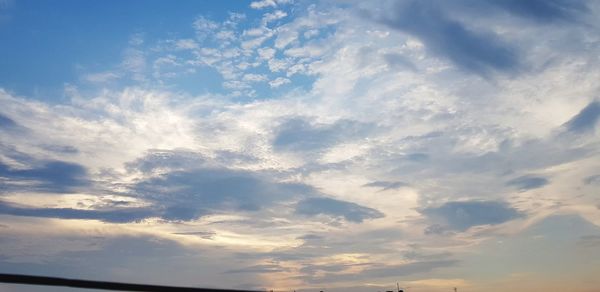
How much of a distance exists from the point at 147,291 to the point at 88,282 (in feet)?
2.40

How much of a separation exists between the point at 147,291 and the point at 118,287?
14.8 inches

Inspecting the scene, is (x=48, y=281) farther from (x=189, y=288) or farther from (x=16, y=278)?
(x=189, y=288)

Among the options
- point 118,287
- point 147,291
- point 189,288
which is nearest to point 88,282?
point 118,287

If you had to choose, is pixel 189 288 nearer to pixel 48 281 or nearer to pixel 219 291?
pixel 219 291

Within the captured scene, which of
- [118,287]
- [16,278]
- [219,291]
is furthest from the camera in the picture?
[219,291]

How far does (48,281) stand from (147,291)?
1.12m

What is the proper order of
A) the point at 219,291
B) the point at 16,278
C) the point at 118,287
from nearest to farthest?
the point at 16,278
the point at 118,287
the point at 219,291

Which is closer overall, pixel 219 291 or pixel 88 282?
pixel 88 282

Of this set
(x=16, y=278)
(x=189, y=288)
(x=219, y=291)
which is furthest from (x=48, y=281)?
(x=219, y=291)

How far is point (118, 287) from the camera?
5445mm

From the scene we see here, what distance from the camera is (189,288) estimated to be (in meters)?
5.93

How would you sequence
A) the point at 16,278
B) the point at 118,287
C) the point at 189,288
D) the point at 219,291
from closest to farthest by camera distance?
the point at 16,278 → the point at 118,287 → the point at 189,288 → the point at 219,291

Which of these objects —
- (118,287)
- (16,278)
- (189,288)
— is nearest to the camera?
(16,278)

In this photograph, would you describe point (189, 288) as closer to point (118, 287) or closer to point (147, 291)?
point (147, 291)
